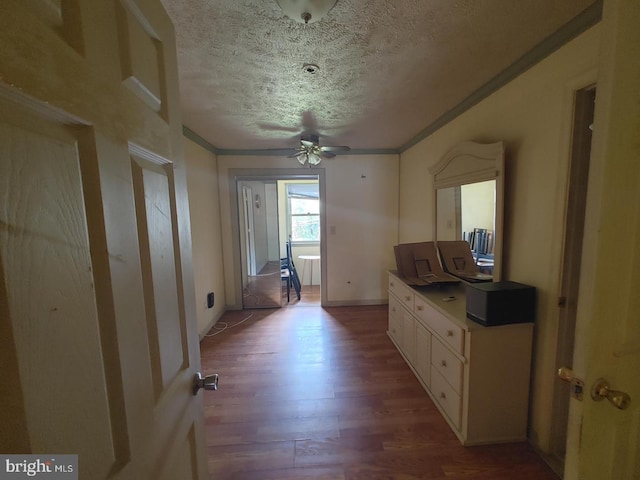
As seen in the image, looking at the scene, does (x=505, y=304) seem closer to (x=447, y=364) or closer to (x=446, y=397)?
(x=447, y=364)

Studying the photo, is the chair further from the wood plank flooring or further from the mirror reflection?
the mirror reflection

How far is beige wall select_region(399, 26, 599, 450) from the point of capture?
129 centimetres

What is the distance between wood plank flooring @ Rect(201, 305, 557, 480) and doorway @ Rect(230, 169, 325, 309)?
122 cm

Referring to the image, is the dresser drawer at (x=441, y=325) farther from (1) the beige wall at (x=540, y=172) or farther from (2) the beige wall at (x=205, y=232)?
(2) the beige wall at (x=205, y=232)

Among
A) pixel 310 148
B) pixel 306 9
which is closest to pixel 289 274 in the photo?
pixel 310 148

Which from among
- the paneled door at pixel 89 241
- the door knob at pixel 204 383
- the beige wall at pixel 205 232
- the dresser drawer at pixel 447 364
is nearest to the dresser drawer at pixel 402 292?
the dresser drawer at pixel 447 364

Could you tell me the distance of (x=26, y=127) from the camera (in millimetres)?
324

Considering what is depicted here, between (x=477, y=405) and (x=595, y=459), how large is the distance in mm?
901

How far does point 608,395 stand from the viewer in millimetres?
676

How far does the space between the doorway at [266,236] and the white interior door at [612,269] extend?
3.07m

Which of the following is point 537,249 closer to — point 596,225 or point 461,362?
point 461,362

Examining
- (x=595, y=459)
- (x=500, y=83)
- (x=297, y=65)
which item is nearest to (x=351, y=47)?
(x=297, y=65)

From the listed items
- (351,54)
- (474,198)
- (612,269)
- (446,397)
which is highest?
(351,54)

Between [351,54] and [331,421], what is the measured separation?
227 cm
